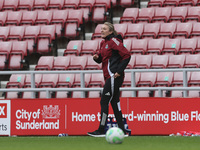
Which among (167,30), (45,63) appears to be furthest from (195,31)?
(45,63)

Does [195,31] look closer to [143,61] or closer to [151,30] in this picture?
[151,30]

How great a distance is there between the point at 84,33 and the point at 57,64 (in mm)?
2682

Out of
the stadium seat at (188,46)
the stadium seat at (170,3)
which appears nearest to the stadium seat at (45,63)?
the stadium seat at (188,46)

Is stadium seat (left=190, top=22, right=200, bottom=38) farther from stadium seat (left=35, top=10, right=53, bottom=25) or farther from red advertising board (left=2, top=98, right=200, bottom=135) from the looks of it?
red advertising board (left=2, top=98, right=200, bottom=135)

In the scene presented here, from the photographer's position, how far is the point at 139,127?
35.2 ft

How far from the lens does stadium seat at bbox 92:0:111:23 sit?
17.2m

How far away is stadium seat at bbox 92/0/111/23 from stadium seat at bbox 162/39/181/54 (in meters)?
3.05

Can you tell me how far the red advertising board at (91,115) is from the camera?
34.5ft

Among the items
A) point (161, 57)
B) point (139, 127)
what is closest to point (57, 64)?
point (161, 57)

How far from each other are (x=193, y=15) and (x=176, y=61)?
2660 mm

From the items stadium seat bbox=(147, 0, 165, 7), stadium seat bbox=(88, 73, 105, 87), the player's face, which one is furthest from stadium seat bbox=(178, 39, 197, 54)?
the player's face

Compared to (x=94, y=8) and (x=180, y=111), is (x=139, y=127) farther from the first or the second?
(x=94, y=8)

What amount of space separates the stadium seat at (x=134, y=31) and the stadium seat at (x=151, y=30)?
0.12 metres

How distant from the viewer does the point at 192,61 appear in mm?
13555
